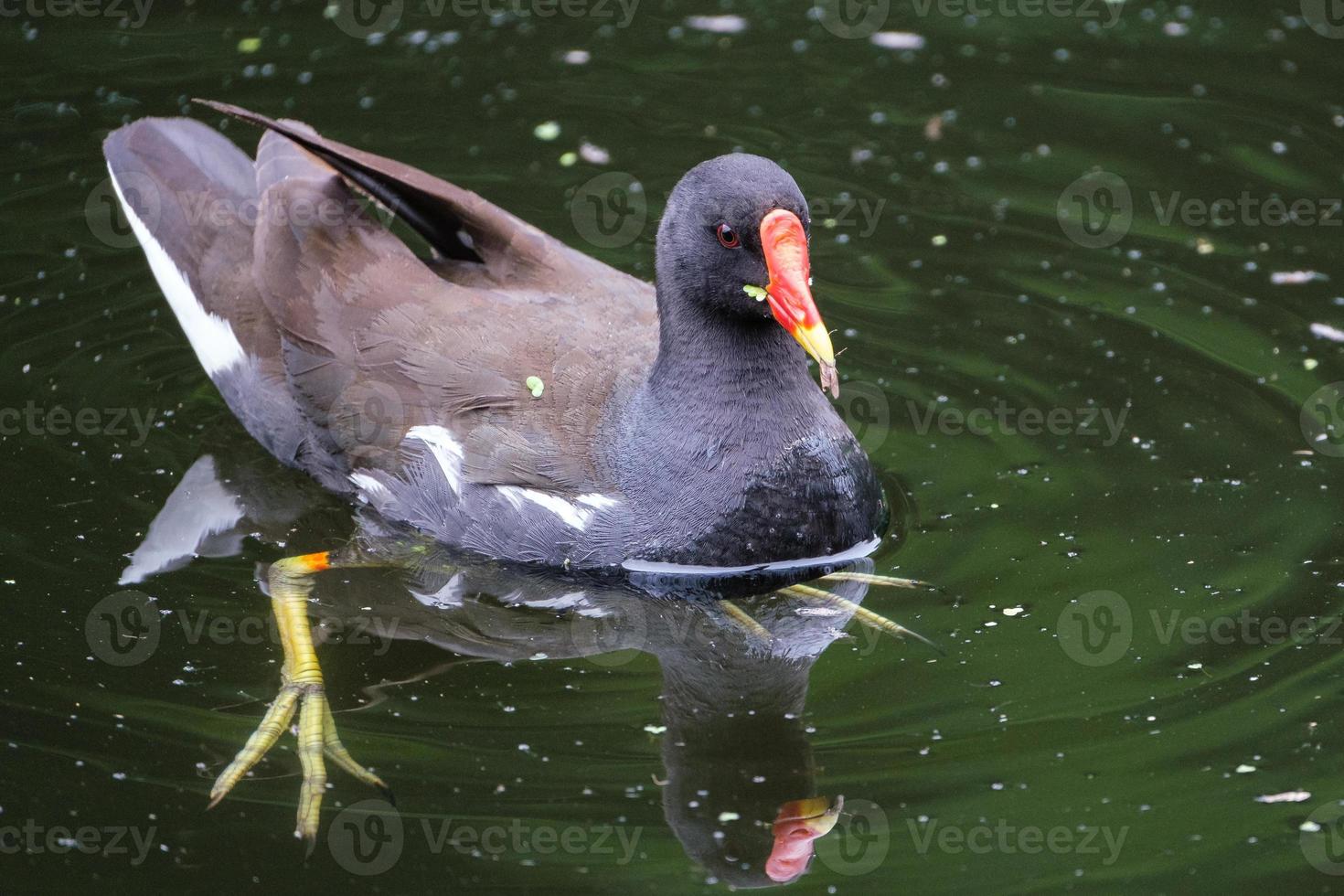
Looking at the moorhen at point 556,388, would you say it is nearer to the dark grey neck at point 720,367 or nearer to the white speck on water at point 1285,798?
the dark grey neck at point 720,367

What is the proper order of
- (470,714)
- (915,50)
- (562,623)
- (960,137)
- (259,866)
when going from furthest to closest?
(915,50), (960,137), (562,623), (470,714), (259,866)

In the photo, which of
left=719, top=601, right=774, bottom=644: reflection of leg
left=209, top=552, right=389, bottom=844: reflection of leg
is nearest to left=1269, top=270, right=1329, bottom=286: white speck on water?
left=719, top=601, right=774, bottom=644: reflection of leg

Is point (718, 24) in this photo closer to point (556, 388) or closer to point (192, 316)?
point (192, 316)

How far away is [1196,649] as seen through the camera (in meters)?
4.71

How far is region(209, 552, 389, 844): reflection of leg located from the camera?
4180 millimetres

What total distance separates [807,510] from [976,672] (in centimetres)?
73

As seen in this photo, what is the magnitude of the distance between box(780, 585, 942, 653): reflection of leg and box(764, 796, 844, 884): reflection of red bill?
29.8 inches

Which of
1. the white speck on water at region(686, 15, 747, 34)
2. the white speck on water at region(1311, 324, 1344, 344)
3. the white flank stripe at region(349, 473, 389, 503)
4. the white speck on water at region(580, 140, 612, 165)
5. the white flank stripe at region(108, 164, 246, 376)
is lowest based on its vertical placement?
the white speck on water at region(580, 140, 612, 165)

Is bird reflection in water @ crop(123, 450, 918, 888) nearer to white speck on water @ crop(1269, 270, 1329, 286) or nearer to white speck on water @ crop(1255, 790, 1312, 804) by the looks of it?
white speck on water @ crop(1255, 790, 1312, 804)

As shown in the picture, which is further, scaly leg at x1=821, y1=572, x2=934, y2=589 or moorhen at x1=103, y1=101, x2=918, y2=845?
scaly leg at x1=821, y1=572, x2=934, y2=589

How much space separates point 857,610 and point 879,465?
846 mm

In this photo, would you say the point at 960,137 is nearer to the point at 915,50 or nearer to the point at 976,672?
the point at 915,50

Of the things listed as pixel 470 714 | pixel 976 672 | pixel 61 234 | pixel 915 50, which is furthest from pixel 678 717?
pixel 915 50

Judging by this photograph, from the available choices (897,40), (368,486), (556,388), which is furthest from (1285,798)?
(897,40)
